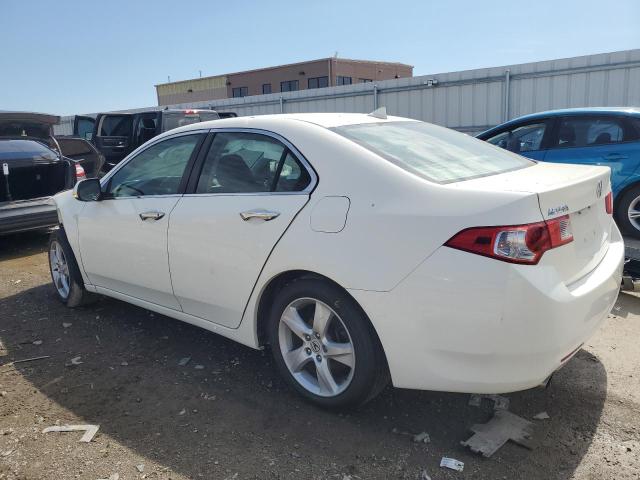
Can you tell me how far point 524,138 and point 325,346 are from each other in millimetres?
5165

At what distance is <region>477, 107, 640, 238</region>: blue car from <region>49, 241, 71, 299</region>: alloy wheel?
5307mm

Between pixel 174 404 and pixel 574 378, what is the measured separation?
2.41 meters

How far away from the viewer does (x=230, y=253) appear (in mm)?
3135

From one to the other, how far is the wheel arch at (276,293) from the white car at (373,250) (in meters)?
0.01

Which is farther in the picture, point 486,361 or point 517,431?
point 517,431

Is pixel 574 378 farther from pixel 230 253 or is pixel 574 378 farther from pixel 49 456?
pixel 49 456

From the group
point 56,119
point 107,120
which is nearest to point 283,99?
point 107,120

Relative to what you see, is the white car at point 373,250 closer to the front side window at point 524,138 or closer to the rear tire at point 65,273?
the rear tire at point 65,273

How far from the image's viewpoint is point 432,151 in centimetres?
309

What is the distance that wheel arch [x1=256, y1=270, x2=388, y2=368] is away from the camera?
8.75 feet

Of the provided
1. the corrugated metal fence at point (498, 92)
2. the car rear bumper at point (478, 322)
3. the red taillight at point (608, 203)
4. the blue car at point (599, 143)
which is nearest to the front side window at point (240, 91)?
the corrugated metal fence at point (498, 92)

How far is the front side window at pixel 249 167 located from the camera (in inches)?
119

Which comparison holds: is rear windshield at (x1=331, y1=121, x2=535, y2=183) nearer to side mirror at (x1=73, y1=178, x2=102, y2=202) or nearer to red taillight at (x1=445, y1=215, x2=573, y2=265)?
red taillight at (x1=445, y1=215, x2=573, y2=265)

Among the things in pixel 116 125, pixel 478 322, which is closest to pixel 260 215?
pixel 478 322
